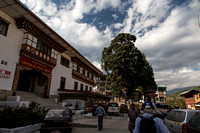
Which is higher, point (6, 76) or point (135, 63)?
point (135, 63)

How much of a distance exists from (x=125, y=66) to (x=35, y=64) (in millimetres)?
16478

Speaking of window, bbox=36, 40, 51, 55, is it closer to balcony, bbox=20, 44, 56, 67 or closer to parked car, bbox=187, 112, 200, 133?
balcony, bbox=20, 44, 56, 67

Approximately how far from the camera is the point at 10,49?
11.9 meters

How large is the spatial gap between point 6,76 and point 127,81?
2063 centimetres

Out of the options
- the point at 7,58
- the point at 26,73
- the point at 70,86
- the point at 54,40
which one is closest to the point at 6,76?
the point at 7,58

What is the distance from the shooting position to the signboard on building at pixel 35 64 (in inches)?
512

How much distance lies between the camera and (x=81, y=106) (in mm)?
17656


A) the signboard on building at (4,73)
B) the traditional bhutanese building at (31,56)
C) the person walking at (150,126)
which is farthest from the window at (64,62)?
the person walking at (150,126)

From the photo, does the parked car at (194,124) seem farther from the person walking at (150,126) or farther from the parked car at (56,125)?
the parked car at (56,125)

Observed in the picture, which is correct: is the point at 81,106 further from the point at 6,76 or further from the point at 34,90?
the point at 6,76

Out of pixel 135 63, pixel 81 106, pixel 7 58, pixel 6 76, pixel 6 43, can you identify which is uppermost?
pixel 135 63

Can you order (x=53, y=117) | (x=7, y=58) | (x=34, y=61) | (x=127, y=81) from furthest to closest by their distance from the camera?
(x=127, y=81) → (x=34, y=61) → (x=7, y=58) → (x=53, y=117)

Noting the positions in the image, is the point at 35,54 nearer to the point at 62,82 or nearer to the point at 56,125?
the point at 62,82

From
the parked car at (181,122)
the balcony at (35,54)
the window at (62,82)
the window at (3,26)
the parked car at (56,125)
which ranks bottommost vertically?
the parked car at (56,125)
